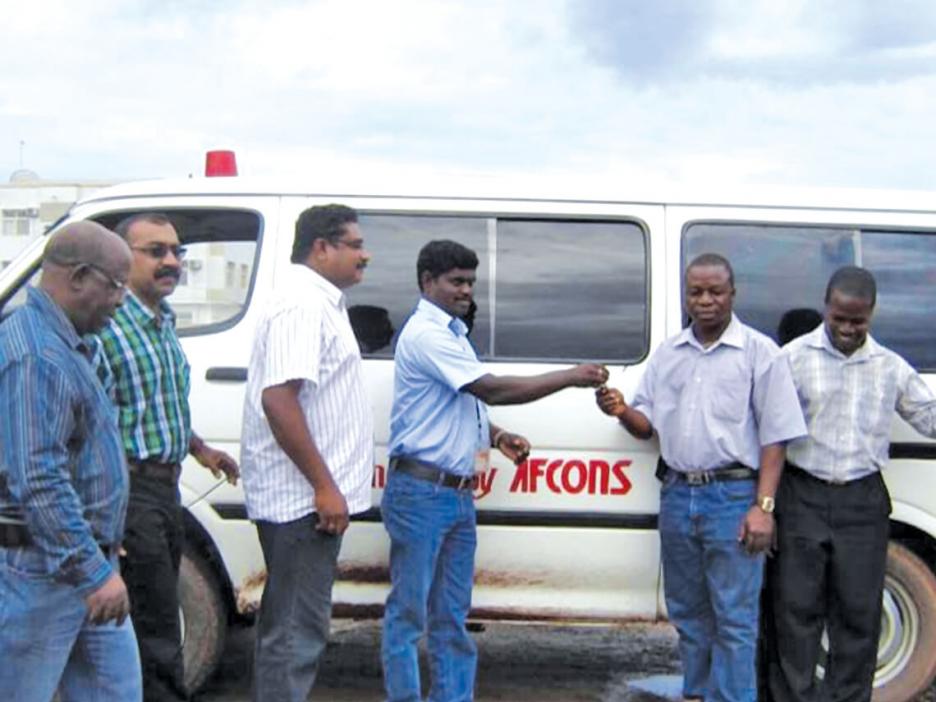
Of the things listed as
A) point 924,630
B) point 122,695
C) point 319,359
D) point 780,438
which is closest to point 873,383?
point 780,438

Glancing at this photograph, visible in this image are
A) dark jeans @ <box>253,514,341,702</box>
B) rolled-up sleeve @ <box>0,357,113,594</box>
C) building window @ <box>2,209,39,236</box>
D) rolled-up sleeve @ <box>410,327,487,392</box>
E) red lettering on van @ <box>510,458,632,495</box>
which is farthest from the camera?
building window @ <box>2,209,39,236</box>

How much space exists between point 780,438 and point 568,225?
1.16m

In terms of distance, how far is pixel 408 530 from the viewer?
430 centimetres

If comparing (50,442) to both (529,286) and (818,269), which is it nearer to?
(529,286)

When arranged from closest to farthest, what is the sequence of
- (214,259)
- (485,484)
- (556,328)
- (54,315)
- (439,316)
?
(54,315) → (439,316) → (485,484) → (556,328) → (214,259)

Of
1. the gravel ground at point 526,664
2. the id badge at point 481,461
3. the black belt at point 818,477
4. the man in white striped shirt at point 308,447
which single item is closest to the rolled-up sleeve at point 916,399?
the black belt at point 818,477

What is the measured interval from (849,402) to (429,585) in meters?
1.60

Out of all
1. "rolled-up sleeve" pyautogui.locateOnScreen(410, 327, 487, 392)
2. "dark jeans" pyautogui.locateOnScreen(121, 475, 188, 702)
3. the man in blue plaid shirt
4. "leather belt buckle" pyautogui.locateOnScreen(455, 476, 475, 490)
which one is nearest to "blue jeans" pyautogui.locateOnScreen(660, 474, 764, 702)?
"leather belt buckle" pyautogui.locateOnScreen(455, 476, 475, 490)

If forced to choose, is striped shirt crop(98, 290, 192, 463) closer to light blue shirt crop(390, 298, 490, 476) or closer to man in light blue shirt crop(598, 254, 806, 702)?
light blue shirt crop(390, 298, 490, 476)

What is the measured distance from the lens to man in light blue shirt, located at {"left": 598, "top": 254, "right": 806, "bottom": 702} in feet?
14.2

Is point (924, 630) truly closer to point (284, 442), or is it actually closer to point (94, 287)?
point (284, 442)

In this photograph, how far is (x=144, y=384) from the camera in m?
3.80

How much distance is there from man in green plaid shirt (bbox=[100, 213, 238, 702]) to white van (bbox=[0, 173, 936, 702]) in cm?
70

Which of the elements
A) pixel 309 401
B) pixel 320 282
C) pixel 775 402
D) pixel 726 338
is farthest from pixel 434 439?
pixel 775 402
